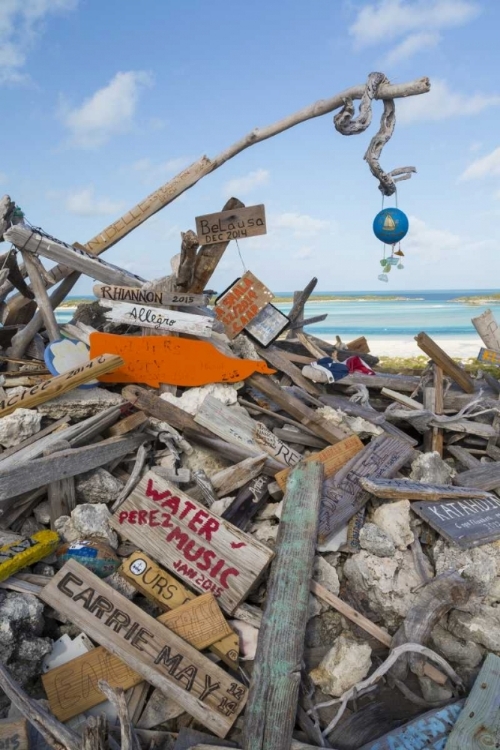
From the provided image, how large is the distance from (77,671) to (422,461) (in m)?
4.00

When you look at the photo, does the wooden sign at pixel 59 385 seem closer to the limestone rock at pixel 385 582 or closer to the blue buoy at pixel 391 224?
the limestone rock at pixel 385 582

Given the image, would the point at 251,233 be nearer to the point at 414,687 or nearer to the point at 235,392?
the point at 235,392

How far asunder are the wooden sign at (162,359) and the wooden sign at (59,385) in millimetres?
485

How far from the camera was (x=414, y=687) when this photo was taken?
14.0 ft

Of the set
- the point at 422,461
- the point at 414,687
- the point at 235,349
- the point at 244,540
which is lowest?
the point at 414,687

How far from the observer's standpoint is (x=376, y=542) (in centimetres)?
489

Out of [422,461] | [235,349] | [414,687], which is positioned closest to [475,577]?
[414,687]

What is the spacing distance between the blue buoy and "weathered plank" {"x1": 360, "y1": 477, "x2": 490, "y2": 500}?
4.70m

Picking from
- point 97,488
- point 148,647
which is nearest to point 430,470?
Answer: point 148,647

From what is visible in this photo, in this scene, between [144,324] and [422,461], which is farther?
[144,324]

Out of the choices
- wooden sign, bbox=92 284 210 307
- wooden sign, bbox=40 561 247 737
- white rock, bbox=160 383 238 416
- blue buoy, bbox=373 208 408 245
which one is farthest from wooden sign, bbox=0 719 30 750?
blue buoy, bbox=373 208 408 245

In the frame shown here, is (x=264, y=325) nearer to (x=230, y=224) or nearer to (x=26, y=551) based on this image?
(x=230, y=224)

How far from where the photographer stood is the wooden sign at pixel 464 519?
4.88 meters

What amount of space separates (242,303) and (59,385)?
2781 mm
